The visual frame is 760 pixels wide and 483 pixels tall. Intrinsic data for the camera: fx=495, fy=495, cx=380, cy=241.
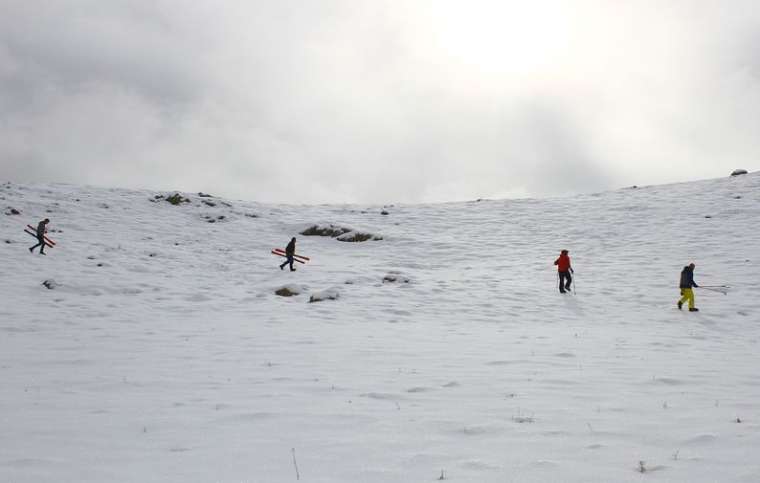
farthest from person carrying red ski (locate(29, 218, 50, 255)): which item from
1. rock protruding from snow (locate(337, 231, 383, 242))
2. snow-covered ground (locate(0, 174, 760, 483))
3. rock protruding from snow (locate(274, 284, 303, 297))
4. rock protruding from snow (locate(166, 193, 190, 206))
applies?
rock protruding from snow (locate(337, 231, 383, 242))

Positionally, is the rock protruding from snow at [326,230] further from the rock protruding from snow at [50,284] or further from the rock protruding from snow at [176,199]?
the rock protruding from snow at [50,284]

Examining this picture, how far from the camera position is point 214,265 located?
22.8 metres

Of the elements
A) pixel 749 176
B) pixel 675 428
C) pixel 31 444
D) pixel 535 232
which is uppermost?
pixel 749 176

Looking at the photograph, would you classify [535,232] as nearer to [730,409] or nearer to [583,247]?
[583,247]

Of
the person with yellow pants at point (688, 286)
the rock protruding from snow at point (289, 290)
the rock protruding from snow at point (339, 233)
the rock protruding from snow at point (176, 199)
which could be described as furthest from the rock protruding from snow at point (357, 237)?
the person with yellow pants at point (688, 286)

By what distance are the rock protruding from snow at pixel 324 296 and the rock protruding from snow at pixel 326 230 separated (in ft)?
44.9

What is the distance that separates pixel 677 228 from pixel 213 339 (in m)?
26.7

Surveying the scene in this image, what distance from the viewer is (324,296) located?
16.6 meters

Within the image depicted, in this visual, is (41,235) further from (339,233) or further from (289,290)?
(339,233)

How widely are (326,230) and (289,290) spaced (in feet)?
44.5

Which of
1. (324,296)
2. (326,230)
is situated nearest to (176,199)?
(326,230)

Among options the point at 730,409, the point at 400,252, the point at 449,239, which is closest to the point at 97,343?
the point at 730,409

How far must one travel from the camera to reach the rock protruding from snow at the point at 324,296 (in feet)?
53.8

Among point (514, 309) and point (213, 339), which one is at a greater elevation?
point (514, 309)
